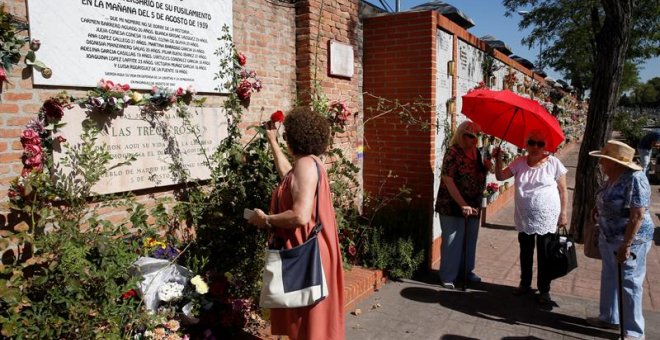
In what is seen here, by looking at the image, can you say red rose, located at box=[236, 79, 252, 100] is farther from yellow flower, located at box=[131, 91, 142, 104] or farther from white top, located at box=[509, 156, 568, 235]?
white top, located at box=[509, 156, 568, 235]

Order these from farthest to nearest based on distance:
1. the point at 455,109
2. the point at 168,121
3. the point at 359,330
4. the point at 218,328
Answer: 1. the point at 455,109
2. the point at 359,330
3. the point at 168,121
4. the point at 218,328

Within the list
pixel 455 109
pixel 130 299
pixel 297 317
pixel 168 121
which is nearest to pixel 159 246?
pixel 130 299

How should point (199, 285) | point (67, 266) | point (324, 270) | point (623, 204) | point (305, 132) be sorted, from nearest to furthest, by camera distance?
point (67, 266)
point (305, 132)
point (324, 270)
point (199, 285)
point (623, 204)

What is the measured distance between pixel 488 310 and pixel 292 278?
8.54 ft

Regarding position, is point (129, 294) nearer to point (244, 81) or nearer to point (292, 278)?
point (292, 278)

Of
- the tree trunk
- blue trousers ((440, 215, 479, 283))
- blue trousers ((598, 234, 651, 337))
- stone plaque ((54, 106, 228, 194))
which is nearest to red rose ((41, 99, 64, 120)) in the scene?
stone plaque ((54, 106, 228, 194))

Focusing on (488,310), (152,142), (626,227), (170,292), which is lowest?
(488,310)

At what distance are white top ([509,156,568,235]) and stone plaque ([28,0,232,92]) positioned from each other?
2.89 m

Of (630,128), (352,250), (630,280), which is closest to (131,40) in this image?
(352,250)

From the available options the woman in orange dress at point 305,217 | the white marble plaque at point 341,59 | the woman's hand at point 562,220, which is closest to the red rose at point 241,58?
the white marble plaque at point 341,59

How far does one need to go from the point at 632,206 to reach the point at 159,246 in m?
3.48

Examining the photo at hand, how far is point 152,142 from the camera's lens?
342cm

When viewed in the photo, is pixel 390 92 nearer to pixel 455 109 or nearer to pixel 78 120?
pixel 455 109

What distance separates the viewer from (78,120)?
2.96 m
